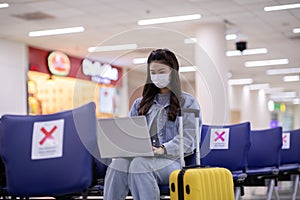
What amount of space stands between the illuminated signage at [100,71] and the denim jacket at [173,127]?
30 cm

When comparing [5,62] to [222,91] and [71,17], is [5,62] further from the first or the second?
→ [222,91]

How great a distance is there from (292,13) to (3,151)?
27.3 feet

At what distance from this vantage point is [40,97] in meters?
13.1

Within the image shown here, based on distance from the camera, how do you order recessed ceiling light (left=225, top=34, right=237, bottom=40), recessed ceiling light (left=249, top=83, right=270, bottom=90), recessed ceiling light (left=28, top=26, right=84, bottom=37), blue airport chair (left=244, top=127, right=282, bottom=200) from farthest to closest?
1. recessed ceiling light (left=249, top=83, right=270, bottom=90)
2. recessed ceiling light (left=225, top=34, right=237, bottom=40)
3. recessed ceiling light (left=28, top=26, right=84, bottom=37)
4. blue airport chair (left=244, top=127, right=282, bottom=200)

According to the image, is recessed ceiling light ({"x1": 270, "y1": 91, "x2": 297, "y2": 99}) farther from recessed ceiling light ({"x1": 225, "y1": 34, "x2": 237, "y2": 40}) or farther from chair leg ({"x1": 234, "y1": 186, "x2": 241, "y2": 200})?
chair leg ({"x1": 234, "y1": 186, "x2": 241, "y2": 200})

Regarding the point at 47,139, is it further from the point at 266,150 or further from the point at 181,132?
the point at 266,150

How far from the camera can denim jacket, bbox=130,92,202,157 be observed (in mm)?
3154

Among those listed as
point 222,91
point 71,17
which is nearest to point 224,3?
point 71,17

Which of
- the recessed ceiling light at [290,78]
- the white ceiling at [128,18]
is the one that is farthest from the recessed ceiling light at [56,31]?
the recessed ceiling light at [290,78]

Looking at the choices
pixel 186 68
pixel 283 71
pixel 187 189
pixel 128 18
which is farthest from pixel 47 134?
pixel 283 71

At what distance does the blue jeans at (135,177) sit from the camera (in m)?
3.00

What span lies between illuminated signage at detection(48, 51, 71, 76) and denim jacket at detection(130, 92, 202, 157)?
9.95m

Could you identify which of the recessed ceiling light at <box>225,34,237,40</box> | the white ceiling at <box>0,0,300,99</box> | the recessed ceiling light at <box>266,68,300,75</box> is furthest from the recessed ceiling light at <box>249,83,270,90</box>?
the recessed ceiling light at <box>225,34,237,40</box>

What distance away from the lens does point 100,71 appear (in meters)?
3.19
